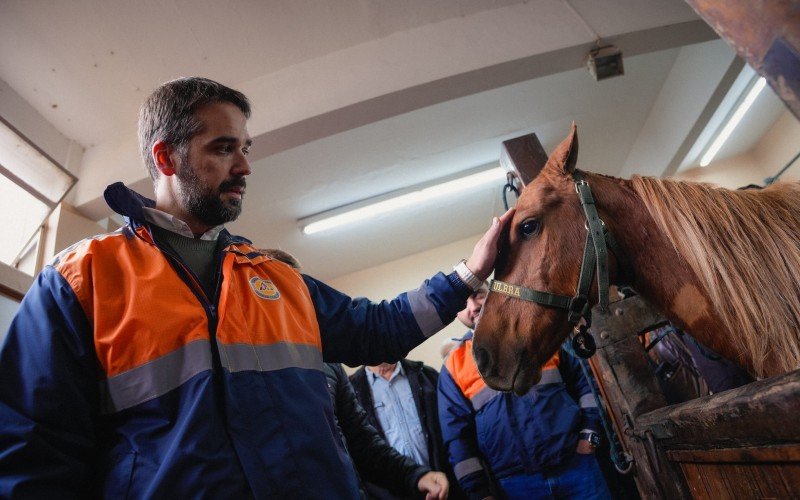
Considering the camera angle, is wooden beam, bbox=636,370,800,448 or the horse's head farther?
the horse's head

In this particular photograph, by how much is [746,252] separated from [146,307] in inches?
57.6

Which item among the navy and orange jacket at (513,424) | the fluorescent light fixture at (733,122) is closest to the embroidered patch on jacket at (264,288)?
the navy and orange jacket at (513,424)

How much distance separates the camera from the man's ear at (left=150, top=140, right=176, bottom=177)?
3.95 ft

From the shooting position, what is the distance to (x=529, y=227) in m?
1.34

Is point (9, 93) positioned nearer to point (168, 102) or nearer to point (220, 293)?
point (168, 102)

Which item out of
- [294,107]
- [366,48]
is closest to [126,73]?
[294,107]

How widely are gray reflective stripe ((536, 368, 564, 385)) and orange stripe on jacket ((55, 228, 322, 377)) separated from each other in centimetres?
143

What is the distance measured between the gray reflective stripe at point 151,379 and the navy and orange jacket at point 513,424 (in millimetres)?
1316

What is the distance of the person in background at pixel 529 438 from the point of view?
1.83m

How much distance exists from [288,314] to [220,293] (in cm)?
17

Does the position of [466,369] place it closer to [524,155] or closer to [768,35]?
[524,155]

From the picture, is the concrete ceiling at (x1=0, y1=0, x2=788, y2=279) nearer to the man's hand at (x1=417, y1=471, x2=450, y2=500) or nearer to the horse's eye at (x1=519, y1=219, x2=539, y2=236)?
the horse's eye at (x1=519, y1=219, x2=539, y2=236)

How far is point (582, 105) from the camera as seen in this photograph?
13.2ft

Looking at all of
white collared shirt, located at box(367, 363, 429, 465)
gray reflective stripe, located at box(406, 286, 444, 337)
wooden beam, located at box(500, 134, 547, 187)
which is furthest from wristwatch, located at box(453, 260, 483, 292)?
white collared shirt, located at box(367, 363, 429, 465)
